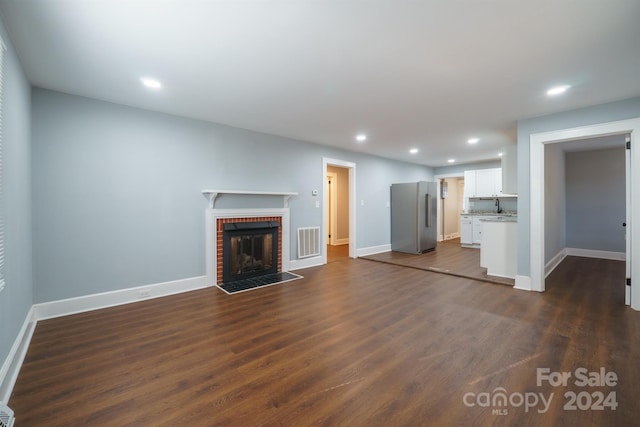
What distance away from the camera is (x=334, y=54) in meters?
2.22

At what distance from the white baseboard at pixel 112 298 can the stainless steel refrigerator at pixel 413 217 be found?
4.79 meters

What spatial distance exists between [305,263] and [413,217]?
3.02 metres

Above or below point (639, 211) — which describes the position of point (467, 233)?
below

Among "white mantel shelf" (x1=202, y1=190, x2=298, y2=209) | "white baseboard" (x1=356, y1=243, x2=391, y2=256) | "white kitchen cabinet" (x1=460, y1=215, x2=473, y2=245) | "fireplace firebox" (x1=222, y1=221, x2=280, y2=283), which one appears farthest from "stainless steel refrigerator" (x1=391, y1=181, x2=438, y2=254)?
"fireplace firebox" (x1=222, y1=221, x2=280, y2=283)

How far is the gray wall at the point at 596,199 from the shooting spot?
567 centimetres

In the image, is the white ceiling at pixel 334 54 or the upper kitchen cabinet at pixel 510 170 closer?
the white ceiling at pixel 334 54

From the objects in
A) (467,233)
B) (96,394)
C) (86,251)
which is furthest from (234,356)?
(467,233)

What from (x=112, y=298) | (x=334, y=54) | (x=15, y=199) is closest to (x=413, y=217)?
(x=334, y=54)

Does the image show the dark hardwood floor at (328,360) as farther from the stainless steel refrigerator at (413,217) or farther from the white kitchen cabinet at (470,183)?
the white kitchen cabinet at (470,183)

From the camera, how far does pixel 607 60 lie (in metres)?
2.33

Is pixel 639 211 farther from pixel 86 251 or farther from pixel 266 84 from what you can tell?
pixel 86 251

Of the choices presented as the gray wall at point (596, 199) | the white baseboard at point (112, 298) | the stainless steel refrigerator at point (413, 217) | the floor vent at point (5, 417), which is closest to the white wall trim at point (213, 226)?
the white baseboard at point (112, 298)

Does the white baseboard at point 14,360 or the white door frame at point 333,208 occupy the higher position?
the white door frame at point 333,208

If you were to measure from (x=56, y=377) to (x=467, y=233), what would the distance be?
846 centimetres
